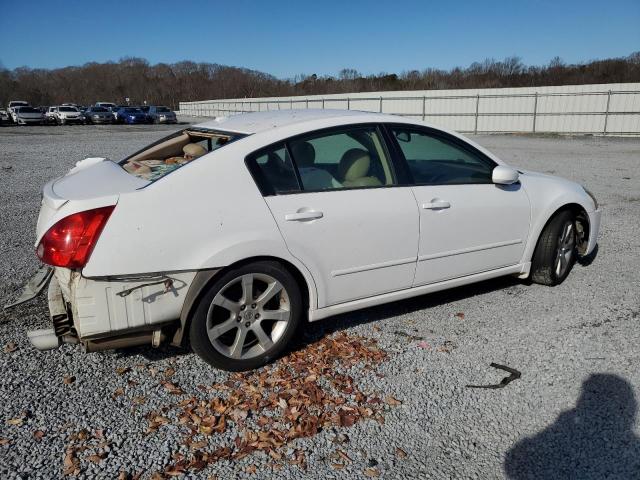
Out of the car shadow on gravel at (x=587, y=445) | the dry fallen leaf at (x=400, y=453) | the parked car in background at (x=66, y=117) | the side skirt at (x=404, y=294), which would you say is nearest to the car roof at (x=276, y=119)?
the side skirt at (x=404, y=294)

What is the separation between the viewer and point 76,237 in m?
2.87

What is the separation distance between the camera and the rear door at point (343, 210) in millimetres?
3365

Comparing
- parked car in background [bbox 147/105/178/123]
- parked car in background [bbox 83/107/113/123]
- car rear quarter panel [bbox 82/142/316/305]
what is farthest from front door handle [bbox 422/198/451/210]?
parked car in background [bbox 83/107/113/123]

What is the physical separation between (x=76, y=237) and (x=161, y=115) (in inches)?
1699

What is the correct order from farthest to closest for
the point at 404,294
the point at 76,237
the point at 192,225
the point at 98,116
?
1. the point at 98,116
2. the point at 404,294
3. the point at 192,225
4. the point at 76,237

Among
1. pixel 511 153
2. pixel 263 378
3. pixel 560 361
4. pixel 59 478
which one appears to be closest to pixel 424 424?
pixel 263 378

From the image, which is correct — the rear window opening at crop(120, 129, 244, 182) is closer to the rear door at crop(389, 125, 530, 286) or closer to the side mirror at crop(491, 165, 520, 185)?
the rear door at crop(389, 125, 530, 286)

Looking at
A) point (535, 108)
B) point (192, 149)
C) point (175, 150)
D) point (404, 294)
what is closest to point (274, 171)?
point (192, 149)

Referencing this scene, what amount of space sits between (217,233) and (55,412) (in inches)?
52.1

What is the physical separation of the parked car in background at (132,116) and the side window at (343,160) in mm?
43931

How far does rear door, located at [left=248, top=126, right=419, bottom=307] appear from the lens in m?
3.37

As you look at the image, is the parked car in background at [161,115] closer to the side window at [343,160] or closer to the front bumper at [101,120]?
the front bumper at [101,120]

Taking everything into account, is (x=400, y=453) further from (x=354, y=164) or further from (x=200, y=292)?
(x=354, y=164)

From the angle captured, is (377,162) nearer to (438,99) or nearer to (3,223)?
(3,223)
